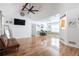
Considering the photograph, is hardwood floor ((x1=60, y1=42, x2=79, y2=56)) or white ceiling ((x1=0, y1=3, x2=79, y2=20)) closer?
white ceiling ((x1=0, y1=3, x2=79, y2=20))

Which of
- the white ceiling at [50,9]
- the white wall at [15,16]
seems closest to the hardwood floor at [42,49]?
the white wall at [15,16]

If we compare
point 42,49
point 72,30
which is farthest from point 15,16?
point 72,30

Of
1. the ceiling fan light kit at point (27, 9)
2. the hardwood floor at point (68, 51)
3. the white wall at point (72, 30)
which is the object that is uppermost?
the ceiling fan light kit at point (27, 9)

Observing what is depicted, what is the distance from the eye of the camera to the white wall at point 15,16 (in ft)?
8.17

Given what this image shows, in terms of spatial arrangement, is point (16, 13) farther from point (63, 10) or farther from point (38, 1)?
point (63, 10)

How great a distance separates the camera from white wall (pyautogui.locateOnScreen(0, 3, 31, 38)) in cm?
249

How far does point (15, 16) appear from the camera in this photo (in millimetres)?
2537

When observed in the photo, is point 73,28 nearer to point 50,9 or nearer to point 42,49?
point 50,9

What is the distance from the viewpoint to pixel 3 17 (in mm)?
2479

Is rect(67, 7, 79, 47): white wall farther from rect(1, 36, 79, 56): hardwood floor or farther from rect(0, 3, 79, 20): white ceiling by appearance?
rect(1, 36, 79, 56): hardwood floor

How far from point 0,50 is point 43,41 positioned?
1.16m

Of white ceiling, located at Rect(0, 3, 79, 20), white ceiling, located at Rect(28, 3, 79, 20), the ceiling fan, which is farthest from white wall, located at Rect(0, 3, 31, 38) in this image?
white ceiling, located at Rect(28, 3, 79, 20)

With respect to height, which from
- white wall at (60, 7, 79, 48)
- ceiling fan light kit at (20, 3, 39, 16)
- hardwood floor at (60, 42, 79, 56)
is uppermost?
ceiling fan light kit at (20, 3, 39, 16)

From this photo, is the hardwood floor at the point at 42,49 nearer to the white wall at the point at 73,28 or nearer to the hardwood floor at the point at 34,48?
the hardwood floor at the point at 34,48
